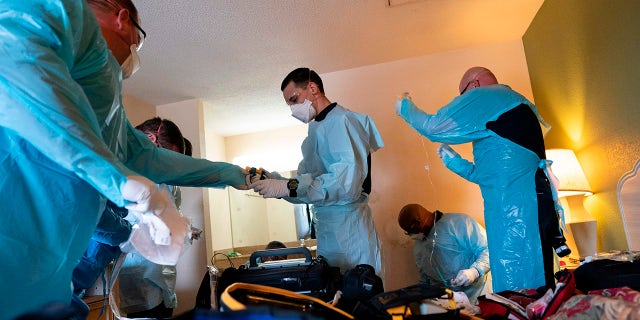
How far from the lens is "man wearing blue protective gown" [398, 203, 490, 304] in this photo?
2424 millimetres

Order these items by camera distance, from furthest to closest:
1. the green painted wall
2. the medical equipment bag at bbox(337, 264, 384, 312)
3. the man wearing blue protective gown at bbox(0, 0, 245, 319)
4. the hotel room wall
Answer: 1. the hotel room wall
2. the green painted wall
3. the medical equipment bag at bbox(337, 264, 384, 312)
4. the man wearing blue protective gown at bbox(0, 0, 245, 319)

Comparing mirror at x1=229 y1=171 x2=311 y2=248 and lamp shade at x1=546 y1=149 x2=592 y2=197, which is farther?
mirror at x1=229 y1=171 x2=311 y2=248

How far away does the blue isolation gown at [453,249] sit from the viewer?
246 cm

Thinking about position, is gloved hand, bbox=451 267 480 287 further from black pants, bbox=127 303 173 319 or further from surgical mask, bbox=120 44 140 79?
surgical mask, bbox=120 44 140 79

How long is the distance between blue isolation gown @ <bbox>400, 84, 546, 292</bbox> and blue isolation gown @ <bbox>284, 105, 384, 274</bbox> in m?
0.36

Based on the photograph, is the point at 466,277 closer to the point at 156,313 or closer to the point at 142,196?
the point at 156,313

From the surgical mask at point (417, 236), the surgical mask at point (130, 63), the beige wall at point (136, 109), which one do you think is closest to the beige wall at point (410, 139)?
the surgical mask at point (417, 236)

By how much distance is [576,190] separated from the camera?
2172 millimetres

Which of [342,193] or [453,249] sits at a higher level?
[342,193]

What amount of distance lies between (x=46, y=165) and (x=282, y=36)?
207 cm

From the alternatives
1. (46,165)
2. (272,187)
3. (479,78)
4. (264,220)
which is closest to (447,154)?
(479,78)

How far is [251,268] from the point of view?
147cm

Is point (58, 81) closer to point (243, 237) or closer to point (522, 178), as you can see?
point (522, 178)

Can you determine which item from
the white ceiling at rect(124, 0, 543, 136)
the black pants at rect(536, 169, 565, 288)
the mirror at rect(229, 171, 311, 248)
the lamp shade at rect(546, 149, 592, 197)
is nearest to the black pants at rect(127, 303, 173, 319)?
the white ceiling at rect(124, 0, 543, 136)
